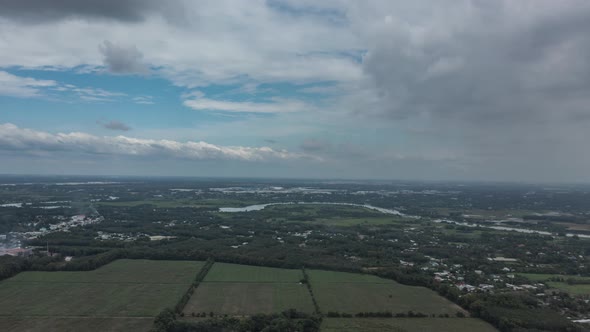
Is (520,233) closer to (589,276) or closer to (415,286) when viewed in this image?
(589,276)

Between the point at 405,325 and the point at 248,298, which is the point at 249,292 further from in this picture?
the point at 405,325

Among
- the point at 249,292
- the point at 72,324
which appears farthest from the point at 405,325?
the point at 72,324

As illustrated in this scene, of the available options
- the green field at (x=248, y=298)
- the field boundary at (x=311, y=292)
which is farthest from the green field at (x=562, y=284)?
the green field at (x=248, y=298)

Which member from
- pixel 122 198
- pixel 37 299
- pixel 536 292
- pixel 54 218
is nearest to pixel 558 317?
pixel 536 292

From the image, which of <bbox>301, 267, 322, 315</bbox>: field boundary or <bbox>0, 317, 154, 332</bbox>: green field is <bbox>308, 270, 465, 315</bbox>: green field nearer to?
<bbox>301, 267, 322, 315</bbox>: field boundary

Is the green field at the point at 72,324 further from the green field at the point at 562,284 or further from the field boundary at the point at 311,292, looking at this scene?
the green field at the point at 562,284
